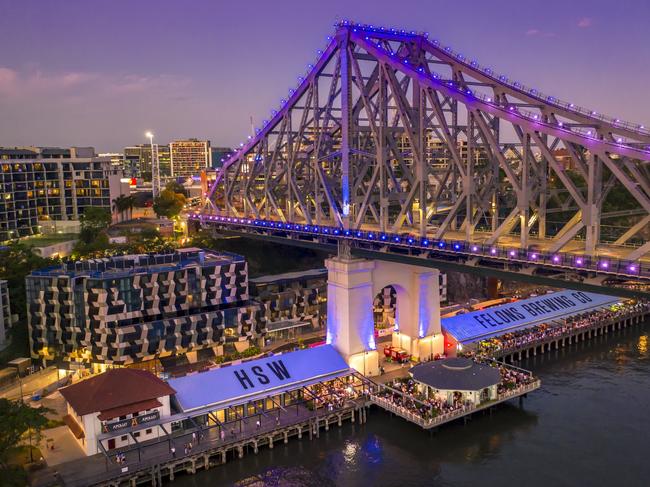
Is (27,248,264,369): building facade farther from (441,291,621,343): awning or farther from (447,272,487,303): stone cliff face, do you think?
(447,272,487,303): stone cliff face

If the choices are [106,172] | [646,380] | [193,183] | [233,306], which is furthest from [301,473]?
[193,183]

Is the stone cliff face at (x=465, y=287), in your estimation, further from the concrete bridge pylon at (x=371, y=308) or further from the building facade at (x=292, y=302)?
the concrete bridge pylon at (x=371, y=308)

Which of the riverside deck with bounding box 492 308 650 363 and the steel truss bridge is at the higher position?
the steel truss bridge

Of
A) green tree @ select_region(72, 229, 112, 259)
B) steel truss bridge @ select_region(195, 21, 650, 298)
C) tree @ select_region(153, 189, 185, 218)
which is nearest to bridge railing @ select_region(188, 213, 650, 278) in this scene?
steel truss bridge @ select_region(195, 21, 650, 298)

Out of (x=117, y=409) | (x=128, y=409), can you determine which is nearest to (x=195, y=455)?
(x=128, y=409)

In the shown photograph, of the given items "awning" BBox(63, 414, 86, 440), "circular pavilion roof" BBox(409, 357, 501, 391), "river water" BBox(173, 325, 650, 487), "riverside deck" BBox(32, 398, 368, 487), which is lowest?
"river water" BBox(173, 325, 650, 487)

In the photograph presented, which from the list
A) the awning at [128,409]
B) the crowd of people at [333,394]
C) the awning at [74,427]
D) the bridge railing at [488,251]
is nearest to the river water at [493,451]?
the crowd of people at [333,394]

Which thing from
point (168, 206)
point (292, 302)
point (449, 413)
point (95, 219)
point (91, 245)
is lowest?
point (449, 413)

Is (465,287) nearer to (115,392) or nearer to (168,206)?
(168,206)
